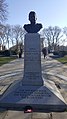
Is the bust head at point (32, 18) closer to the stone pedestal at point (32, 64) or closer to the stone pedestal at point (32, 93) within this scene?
the stone pedestal at point (32, 93)

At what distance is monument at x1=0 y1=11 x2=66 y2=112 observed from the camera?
25.8 feet

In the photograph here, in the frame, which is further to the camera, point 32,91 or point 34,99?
point 32,91

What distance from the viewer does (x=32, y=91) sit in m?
8.62

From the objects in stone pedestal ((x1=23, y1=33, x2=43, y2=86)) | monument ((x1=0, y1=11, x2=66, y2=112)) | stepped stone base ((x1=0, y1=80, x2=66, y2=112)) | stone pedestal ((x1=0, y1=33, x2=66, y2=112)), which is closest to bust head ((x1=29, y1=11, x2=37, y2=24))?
monument ((x1=0, y1=11, x2=66, y2=112))

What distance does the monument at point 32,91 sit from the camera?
786 cm

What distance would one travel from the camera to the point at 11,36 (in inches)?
4139

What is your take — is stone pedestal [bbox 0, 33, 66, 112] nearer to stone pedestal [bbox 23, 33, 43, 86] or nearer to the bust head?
stone pedestal [bbox 23, 33, 43, 86]

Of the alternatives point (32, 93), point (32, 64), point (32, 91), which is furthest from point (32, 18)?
point (32, 93)

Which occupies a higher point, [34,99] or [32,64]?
[32,64]

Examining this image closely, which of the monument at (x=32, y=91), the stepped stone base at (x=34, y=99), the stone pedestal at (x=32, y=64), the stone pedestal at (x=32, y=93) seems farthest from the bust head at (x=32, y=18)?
the stepped stone base at (x=34, y=99)

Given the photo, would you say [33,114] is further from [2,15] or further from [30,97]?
[2,15]

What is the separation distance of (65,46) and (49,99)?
117812mm

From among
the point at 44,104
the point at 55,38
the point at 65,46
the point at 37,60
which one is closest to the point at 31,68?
the point at 37,60

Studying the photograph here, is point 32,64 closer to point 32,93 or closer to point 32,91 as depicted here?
point 32,91
